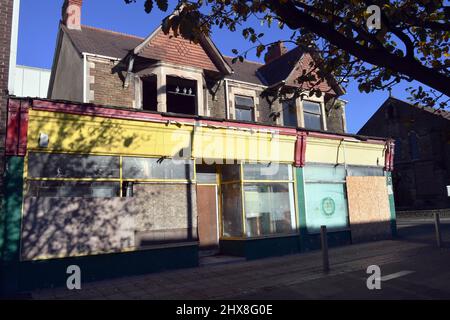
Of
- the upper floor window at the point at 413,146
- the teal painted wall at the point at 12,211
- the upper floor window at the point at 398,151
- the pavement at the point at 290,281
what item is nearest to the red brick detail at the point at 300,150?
the pavement at the point at 290,281

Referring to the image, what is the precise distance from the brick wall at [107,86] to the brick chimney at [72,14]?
13.1 feet

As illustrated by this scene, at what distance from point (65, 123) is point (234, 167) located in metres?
5.66

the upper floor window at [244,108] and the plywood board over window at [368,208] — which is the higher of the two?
the upper floor window at [244,108]

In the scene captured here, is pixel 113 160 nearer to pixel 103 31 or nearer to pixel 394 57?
pixel 394 57

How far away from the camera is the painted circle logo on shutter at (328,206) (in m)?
14.4

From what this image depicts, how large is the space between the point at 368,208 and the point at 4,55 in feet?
45.9

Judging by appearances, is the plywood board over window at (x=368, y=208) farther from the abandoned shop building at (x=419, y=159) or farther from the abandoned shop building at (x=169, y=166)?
the abandoned shop building at (x=419, y=159)

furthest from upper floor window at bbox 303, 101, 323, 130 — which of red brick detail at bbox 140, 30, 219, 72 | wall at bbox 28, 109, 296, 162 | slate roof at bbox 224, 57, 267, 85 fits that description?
red brick detail at bbox 140, 30, 219, 72

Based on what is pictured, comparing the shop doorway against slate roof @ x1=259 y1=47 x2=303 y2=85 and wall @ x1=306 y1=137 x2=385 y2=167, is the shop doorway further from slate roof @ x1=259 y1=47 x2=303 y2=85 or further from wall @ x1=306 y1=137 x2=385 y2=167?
slate roof @ x1=259 y1=47 x2=303 y2=85

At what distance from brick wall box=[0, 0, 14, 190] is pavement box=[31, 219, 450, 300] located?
378 cm

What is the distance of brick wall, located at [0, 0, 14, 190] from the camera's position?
8812mm

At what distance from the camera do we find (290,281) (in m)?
8.46
